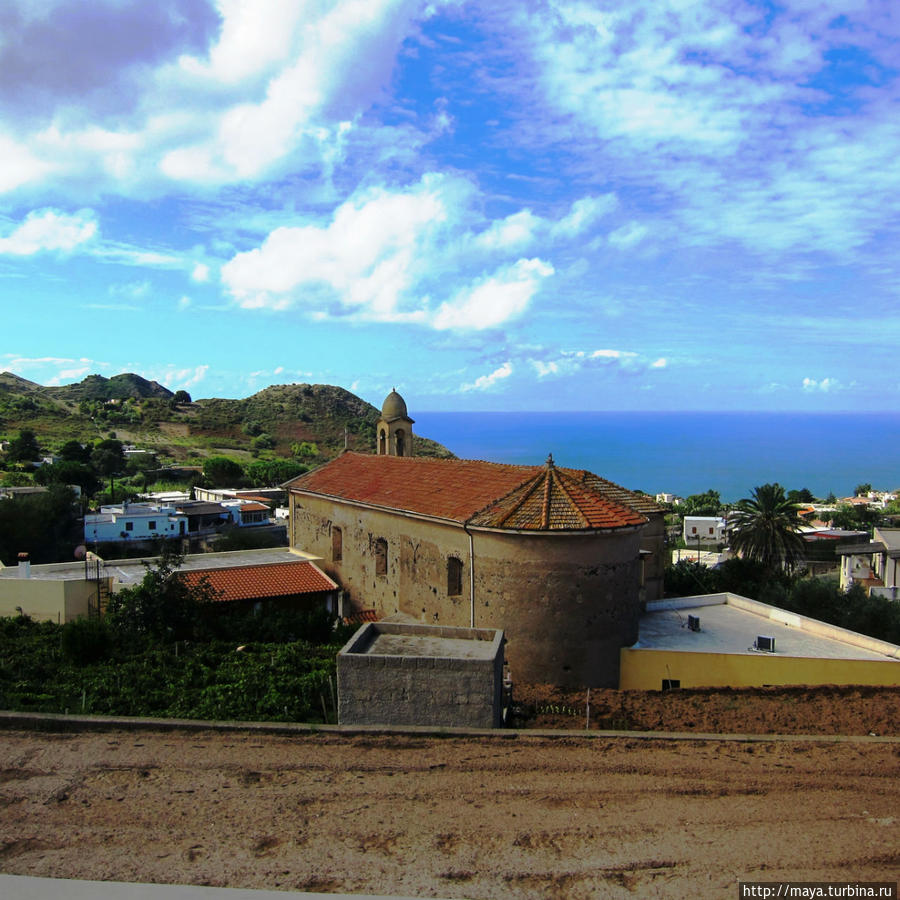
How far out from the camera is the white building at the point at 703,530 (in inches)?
2537

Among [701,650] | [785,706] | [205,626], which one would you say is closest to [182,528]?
[205,626]

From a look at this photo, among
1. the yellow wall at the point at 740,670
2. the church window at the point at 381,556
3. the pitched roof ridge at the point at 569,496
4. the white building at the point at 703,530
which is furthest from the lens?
the white building at the point at 703,530

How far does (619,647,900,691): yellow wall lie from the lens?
16922 mm

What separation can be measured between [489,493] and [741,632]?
7.85m

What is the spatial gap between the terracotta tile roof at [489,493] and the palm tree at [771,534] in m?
13.3

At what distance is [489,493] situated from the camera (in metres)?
20.1

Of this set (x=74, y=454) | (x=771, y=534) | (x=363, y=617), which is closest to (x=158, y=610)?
(x=363, y=617)

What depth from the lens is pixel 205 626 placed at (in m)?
20.2

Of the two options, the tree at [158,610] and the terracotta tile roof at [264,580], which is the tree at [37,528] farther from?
the tree at [158,610]

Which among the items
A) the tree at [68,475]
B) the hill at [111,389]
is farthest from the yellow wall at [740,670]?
the hill at [111,389]

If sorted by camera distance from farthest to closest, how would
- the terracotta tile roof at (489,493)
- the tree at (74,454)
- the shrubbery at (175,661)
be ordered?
the tree at (74,454) → the terracotta tile roof at (489,493) → the shrubbery at (175,661)

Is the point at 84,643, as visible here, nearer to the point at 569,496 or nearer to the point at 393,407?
the point at 569,496

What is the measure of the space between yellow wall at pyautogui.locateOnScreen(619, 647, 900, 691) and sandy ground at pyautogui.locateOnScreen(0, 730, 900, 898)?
791cm

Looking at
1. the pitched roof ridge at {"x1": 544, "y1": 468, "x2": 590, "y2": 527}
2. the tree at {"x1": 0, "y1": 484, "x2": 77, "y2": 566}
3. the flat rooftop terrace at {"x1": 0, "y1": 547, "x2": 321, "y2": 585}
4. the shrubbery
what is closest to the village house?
the pitched roof ridge at {"x1": 544, "y1": 468, "x2": 590, "y2": 527}
